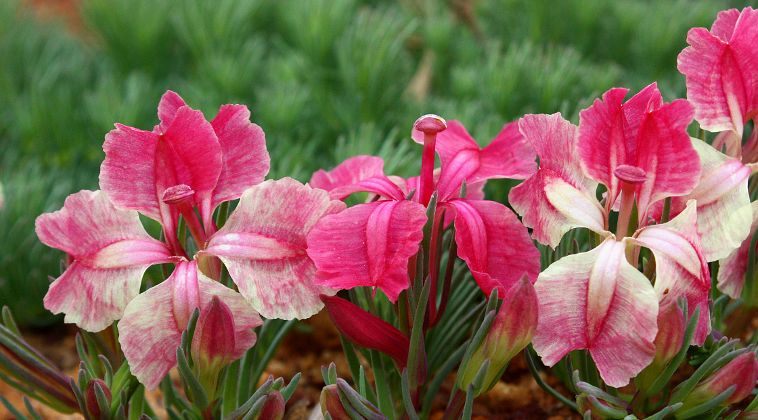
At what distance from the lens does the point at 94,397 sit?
25.1 inches

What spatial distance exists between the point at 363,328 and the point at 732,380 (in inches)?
10.0

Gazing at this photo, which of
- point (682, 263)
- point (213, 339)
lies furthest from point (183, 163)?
point (682, 263)

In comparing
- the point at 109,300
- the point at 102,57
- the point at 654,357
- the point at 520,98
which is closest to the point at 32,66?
the point at 102,57

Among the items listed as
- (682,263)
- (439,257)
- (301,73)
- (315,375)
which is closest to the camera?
(682,263)

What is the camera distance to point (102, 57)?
1672 millimetres

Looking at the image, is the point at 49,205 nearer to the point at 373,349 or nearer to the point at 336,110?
the point at 336,110

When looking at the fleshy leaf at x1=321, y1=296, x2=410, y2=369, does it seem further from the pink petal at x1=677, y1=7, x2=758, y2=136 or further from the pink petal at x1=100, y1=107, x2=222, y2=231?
the pink petal at x1=677, y1=7, x2=758, y2=136

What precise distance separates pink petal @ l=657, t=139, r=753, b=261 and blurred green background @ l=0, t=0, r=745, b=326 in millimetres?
372

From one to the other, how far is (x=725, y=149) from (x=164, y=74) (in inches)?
45.9

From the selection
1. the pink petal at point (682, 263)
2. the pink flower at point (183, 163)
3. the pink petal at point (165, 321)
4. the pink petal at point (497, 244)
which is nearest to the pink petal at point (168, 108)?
the pink flower at point (183, 163)

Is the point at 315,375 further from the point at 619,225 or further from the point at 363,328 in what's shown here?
the point at 619,225

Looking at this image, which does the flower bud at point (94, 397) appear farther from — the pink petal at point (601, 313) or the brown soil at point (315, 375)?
the pink petal at point (601, 313)

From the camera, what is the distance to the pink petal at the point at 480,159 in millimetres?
665

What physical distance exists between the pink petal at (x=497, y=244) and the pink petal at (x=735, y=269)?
16cm
